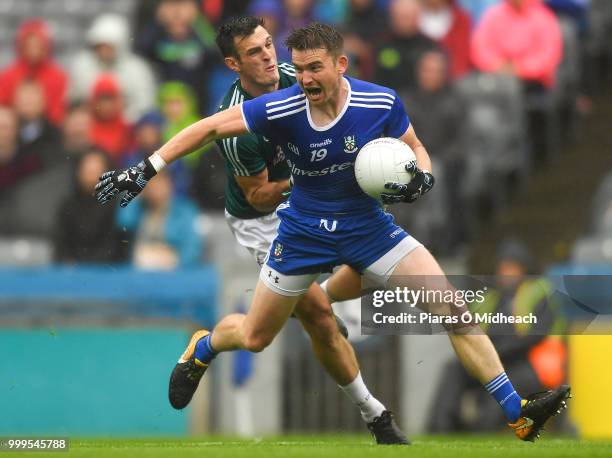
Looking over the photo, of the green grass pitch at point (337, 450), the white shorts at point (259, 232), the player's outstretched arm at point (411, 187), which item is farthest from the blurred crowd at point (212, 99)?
the player's outstretched arm at point (411, 187)

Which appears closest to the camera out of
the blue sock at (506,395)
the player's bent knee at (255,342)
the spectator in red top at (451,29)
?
the blue sock at (506,395)

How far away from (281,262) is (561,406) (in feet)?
6.13

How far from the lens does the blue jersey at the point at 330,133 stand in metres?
8.98

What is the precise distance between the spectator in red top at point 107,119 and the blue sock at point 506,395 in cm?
739

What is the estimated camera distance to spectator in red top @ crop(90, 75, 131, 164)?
1571cm

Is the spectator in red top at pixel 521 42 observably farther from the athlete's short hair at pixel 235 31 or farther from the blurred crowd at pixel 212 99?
the athlete's short hair at pixel 235 31

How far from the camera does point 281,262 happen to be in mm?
9359

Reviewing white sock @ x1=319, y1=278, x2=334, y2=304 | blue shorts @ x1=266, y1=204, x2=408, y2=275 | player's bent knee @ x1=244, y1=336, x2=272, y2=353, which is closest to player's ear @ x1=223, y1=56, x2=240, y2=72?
blue shorts @ x1=266, y1=204, x2=408, y2=275

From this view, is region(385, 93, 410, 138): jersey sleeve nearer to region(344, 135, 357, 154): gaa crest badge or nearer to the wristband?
region(344, 135, 357, 154): gaa crest badge

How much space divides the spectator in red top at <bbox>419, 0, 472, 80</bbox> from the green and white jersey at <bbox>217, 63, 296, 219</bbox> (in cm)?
640

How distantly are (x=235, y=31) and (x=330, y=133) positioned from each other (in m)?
1.38

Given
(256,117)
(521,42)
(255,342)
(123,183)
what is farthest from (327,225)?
(521,42)

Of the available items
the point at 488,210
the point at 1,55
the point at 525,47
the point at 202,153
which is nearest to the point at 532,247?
the point at 488,210

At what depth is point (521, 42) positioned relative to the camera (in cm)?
1579
